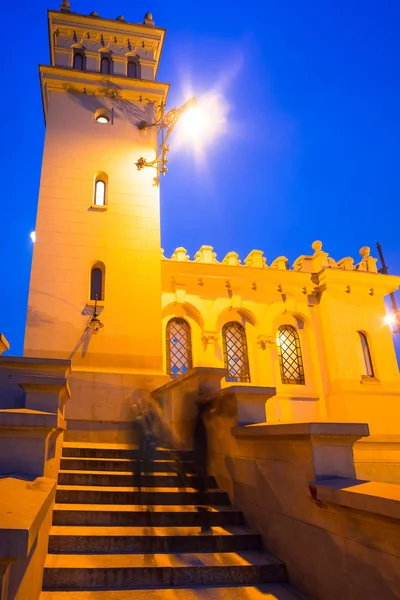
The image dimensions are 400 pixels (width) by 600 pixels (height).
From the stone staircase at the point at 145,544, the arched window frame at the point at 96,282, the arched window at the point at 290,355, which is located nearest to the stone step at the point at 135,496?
the stone staircase at the point at 145,544

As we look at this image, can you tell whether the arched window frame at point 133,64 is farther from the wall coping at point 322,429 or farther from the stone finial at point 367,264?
the wall coping at point 322,429

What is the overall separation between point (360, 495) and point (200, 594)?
200cm

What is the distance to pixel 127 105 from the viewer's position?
54.6ft

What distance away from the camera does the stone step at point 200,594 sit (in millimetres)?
4441

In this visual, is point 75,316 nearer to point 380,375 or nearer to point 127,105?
point 127,105

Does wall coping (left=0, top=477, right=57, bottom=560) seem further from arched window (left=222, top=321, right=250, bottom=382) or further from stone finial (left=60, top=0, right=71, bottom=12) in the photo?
stone finial (left=60, top=0, right=71, bottom=12)

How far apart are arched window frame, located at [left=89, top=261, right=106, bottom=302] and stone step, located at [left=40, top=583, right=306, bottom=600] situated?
32.0 feet

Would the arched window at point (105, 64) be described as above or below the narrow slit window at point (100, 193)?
above

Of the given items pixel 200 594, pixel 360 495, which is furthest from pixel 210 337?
pixel 360 495

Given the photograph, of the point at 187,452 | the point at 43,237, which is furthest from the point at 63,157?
the point at 187,452

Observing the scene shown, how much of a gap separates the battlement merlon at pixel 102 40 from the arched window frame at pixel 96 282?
7.38 metres

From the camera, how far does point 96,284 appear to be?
1403cm

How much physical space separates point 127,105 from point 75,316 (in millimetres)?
8271

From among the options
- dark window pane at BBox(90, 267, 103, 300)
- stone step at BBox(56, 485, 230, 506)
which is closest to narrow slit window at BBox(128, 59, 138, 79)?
dark window pane at BBox(90, 267, 103, 300)
